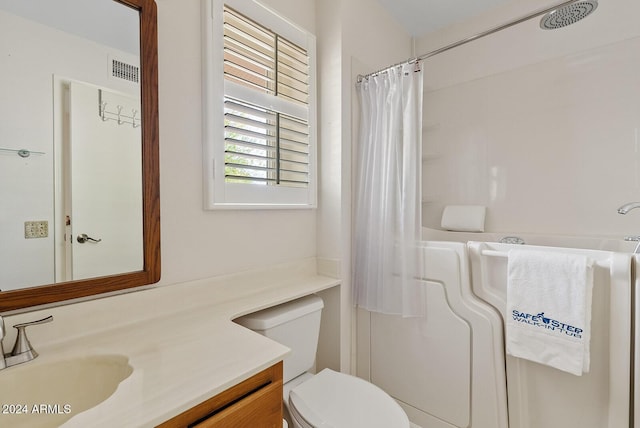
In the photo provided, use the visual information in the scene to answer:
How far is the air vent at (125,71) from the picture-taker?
999 mm

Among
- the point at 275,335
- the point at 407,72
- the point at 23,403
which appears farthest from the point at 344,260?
the point at 23,403

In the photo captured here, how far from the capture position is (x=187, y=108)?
3.86 ft

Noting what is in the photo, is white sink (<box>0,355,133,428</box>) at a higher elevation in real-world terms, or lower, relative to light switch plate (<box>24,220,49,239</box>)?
lower

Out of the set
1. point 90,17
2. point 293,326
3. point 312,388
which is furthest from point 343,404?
point 90,17

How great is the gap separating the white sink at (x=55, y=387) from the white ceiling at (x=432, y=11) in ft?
8.08

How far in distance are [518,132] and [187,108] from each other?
2205 mm

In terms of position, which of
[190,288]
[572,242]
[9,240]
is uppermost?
[9,240]

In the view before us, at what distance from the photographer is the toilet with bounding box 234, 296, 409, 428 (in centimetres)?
112

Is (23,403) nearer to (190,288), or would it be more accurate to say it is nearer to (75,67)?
(190,288)

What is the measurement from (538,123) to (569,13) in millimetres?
677

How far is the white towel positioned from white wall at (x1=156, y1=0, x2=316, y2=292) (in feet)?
4.00

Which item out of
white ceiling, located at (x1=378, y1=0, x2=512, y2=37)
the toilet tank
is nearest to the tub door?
the toilet tank

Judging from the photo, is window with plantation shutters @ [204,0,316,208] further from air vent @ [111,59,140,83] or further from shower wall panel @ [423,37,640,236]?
shower wall panel @ [423,37,640,236]

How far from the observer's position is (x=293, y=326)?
52.8 inches
